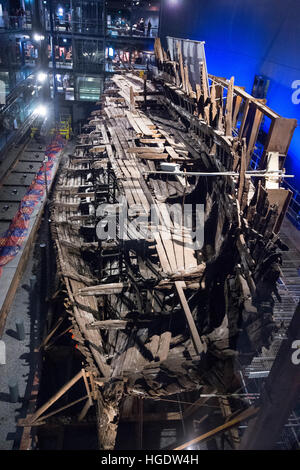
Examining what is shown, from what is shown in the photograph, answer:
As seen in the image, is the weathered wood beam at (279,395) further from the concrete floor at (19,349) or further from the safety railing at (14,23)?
the safety railing at (14,23)

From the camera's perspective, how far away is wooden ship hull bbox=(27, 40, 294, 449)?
682 cm

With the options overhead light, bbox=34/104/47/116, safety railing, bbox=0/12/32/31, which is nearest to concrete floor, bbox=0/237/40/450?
safety railing, bbox=0/12/32/31

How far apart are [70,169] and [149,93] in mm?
9744

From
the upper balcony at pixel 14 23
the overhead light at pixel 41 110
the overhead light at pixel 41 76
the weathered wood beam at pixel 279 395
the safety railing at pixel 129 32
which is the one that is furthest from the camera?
the safety railing at pixel 129 32

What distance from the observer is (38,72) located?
35344 mm

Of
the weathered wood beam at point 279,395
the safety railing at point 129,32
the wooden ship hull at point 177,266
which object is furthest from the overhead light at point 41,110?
the weathered wood beam at point 279,395

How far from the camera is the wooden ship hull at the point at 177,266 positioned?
682 cm

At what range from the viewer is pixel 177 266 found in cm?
889

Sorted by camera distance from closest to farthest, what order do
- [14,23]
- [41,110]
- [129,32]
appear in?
[14,23] → [41,110] → [129,32]

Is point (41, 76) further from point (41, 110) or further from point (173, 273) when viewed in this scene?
point (173, 273)

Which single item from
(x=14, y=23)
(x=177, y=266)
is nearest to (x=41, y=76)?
(x=14, y=23)

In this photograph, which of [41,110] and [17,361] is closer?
[17,361]

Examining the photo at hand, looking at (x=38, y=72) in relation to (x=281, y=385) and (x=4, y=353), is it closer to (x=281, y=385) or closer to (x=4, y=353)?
(x=4, y=353)
